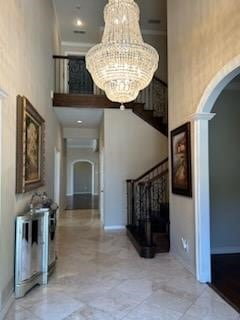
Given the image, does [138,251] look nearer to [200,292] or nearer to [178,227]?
[178,227]

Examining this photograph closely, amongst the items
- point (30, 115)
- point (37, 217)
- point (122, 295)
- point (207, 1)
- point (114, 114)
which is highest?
point (207, 1)

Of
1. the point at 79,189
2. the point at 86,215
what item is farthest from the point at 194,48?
the point at 79,189

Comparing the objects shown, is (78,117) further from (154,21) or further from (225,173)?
(225,173)

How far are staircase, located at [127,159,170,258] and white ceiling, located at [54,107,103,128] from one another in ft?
7.37

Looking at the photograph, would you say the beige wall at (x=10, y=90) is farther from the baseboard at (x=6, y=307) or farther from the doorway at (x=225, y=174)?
the doorway at (x=225, y=174)

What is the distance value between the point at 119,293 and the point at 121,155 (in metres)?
4.20

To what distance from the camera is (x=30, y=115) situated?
388 centimetres

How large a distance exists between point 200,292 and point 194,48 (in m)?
3.26

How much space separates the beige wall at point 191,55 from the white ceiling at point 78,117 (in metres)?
3.03

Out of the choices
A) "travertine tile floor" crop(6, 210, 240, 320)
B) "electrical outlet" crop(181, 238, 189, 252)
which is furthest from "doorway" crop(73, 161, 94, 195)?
"electrical outlet" crop(181, 238, 189, 252)

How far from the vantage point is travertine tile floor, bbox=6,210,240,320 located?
276 centimetres

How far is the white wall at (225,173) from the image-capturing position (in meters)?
4.96

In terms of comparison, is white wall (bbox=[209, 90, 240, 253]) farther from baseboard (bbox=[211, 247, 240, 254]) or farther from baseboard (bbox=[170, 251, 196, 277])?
baseboard (bbox=[170, 251, 196, 277])

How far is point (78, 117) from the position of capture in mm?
8016
